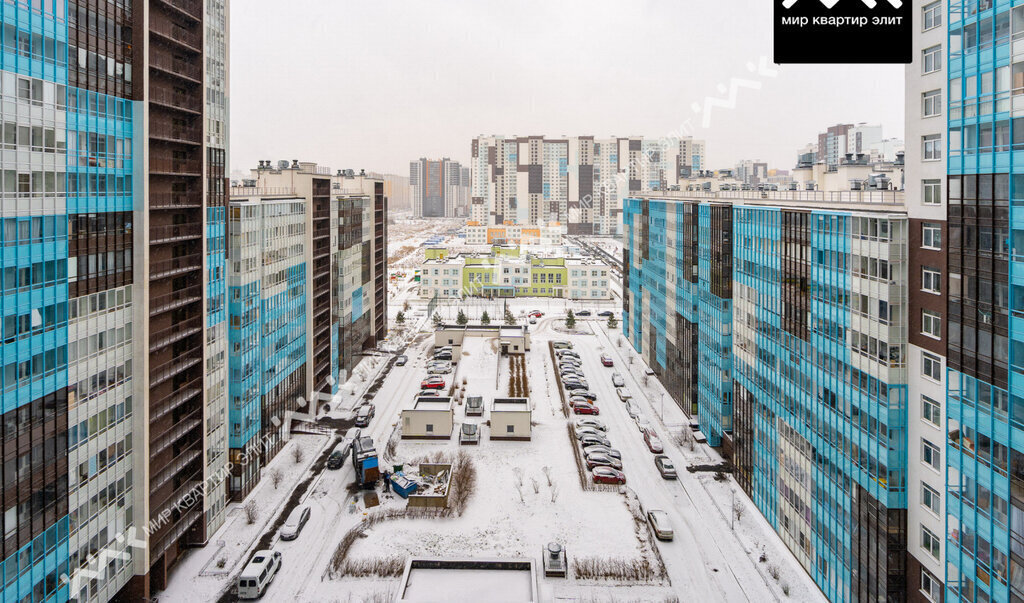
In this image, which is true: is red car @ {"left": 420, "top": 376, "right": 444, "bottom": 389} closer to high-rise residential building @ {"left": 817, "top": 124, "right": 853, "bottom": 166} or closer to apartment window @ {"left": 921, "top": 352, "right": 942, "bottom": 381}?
apartment window @ {"left": 921, "top": 352, "right": 942, "bottom": 381}

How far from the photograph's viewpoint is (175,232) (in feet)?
80.7

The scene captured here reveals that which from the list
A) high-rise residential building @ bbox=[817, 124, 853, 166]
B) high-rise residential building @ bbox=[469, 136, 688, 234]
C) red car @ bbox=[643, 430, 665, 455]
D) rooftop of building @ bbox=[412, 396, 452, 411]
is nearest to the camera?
red car @ bbox=[643, 430, 665, 455]

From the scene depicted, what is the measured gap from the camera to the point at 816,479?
2447 cm

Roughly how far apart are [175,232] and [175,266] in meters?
1.39

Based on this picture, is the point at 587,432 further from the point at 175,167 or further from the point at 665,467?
the point at 175,167

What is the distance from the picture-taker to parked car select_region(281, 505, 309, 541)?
27.5 m

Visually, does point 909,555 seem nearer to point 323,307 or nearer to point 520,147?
point 323,307

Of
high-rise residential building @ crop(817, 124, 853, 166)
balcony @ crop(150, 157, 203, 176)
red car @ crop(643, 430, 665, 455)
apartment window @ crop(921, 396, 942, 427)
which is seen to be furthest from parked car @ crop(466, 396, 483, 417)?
high-rise residential building @ crop(817, 124, 853, 166)

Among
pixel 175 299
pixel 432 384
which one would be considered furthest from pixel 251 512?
pixel 432 384

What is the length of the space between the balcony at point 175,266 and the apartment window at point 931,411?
27.1 meters

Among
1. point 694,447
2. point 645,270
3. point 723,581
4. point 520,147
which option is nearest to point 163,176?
point 723,581

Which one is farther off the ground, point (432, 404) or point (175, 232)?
point (175, 232)

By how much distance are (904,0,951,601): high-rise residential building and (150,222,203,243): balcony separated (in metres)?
26.5

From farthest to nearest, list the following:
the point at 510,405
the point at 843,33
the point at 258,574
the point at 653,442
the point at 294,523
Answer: the point at 510,405 → the point at 653,442 → the point at 294,523 → the point at 258,574 → the point at 843,33
